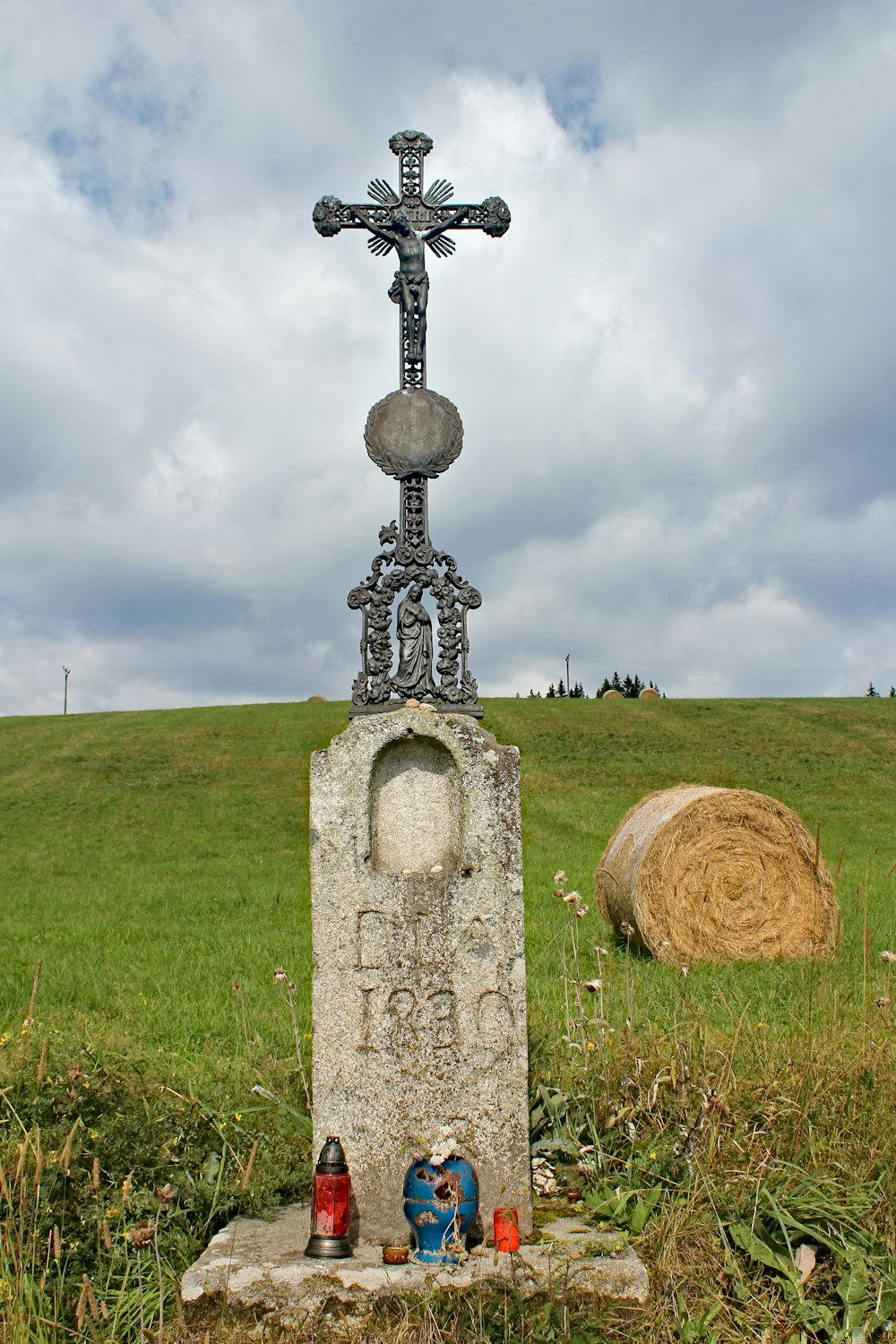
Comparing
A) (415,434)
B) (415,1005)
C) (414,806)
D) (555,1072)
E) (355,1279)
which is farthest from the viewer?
(415,434)

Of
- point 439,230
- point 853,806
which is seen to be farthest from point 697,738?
point 439,230

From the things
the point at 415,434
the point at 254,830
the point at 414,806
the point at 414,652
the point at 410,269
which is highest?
the point at 410,269

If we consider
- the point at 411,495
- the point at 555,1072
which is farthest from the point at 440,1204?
the point at 411,495

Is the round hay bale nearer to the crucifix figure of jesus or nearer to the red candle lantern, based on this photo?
the crucifix figure of jesus

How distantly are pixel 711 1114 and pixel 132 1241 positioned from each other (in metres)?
2.13

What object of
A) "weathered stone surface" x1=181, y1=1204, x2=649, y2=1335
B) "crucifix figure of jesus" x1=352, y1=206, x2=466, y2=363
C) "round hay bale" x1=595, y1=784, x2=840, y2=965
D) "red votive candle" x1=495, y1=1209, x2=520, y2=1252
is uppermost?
"crucifix figure of jesus" x1=352, y1=206, x2=466, y2=363

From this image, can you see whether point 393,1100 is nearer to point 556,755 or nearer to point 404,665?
point 404,665

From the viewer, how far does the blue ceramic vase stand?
3770 millimetres

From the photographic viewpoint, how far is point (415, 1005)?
417 cm

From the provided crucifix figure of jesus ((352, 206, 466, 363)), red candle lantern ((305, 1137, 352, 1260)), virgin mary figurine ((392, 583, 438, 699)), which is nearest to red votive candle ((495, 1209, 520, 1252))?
red candle lantern ((305, 1137, 352, 1260))

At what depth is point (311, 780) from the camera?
4305mm

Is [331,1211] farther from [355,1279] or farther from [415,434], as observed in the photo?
[415,434]

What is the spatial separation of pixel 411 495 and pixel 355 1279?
3.24 metres

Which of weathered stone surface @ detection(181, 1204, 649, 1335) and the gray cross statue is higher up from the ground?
the gray cross statue
